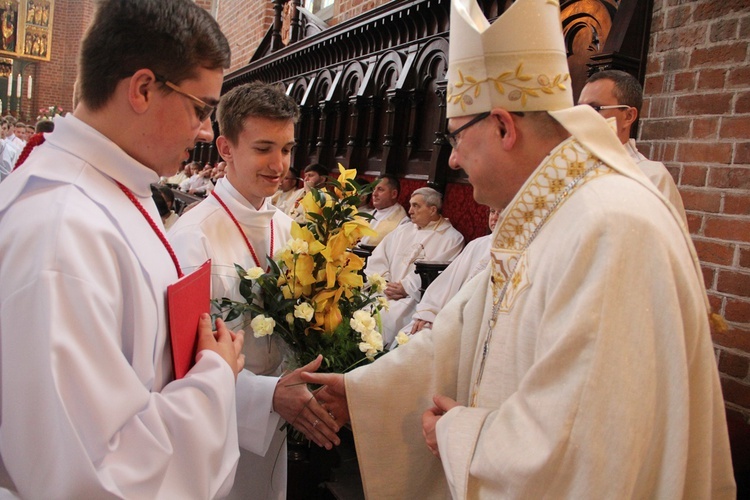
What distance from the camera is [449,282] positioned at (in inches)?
190

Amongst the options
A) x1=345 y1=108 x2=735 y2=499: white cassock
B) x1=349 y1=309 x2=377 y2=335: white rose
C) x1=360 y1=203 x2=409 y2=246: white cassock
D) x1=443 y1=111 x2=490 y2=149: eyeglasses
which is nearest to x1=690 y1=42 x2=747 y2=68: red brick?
x1=345 y1=108 x2=735 y2=499: white cassock

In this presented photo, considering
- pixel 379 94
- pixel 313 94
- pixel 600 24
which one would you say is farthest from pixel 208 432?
pixel 313 94

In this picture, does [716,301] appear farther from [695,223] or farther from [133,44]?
[133,44]

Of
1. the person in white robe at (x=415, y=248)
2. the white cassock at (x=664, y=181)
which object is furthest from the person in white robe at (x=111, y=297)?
the person in white robe at (x=415, y=248)

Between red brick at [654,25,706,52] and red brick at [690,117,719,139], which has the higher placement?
red brick at [654,25,706,52]

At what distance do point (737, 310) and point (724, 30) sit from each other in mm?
1418

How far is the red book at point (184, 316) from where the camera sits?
4.06 ft

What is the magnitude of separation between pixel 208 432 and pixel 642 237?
0.96 m

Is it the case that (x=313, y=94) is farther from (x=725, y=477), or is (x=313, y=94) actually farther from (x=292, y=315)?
(x=725, y=477)

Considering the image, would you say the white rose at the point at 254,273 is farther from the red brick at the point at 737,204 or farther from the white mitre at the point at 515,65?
the red brick at the point at 737,204

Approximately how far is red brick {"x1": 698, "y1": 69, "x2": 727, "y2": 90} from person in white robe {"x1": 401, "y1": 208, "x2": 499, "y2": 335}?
1.79m

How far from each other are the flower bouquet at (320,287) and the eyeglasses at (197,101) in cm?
70

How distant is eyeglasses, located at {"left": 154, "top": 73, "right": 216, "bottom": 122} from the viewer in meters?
1.21

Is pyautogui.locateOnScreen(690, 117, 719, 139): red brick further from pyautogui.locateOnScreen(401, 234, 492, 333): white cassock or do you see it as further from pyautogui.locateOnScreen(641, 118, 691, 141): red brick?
pyautogui.locateOnScreen(401, 234, 492, 333): white cassock
